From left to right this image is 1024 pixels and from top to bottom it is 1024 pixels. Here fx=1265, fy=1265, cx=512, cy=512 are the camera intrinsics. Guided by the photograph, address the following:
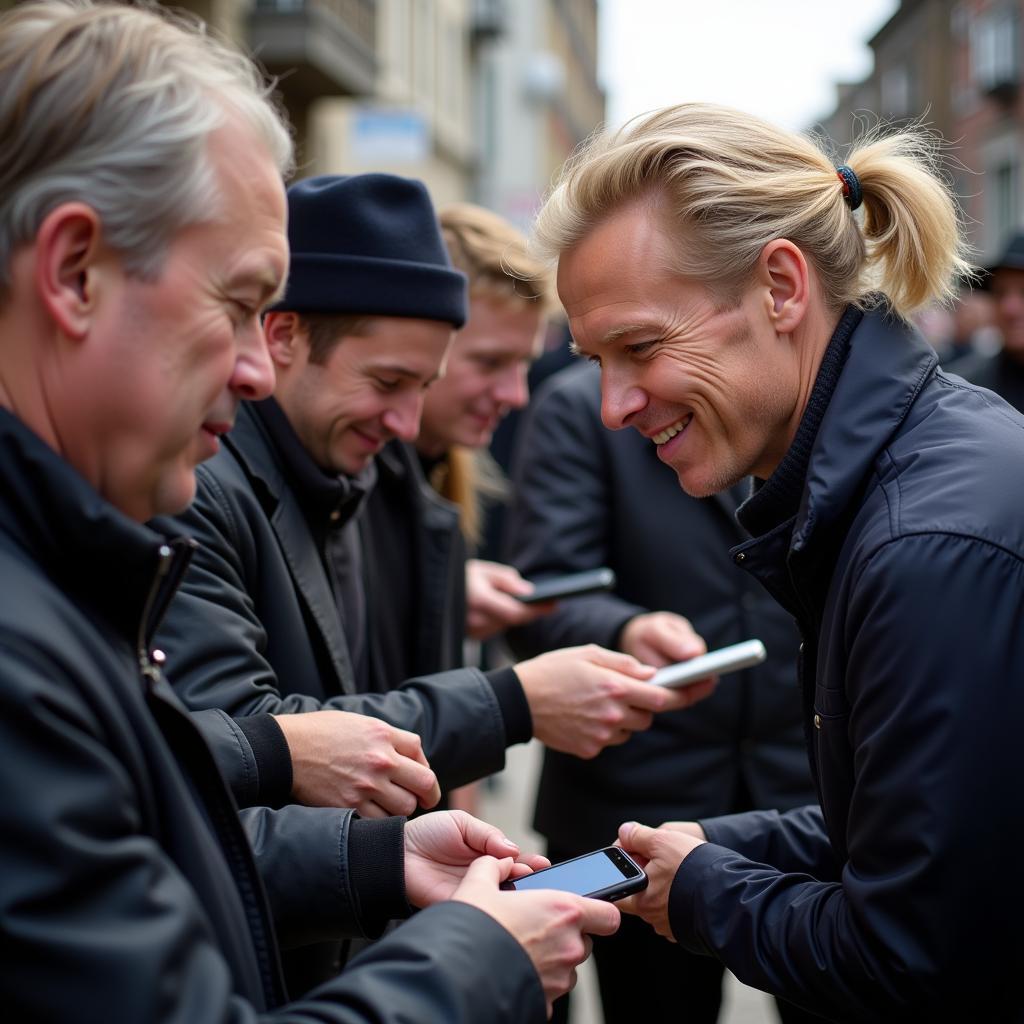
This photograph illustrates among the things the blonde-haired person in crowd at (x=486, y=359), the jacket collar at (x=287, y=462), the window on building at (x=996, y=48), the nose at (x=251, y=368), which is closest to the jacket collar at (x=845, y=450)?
the nose at (x=251, y=368)

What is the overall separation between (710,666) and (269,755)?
1061mm

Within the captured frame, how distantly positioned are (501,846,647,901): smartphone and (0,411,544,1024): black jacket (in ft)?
1.21

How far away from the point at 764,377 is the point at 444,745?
3.04 ft

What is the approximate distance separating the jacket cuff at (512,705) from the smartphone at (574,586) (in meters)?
0.69

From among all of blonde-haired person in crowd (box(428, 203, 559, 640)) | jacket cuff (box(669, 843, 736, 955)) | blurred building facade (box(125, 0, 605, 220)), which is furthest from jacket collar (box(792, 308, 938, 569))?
blonde-haired person in crowd (box(428, 203, 559, 640))

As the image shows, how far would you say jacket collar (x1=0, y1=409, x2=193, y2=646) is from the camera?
4.11 feet

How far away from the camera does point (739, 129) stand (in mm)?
2076

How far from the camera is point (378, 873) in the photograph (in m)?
1.90

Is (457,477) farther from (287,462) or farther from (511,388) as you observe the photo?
(287,462)

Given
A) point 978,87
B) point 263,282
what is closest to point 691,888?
point 263,282

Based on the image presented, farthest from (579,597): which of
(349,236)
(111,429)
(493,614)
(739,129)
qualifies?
(111,429)

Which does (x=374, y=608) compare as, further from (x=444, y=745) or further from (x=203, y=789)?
(x=203, y=789)

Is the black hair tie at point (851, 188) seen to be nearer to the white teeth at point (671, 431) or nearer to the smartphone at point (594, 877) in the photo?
the white teeth at point (671, 431)

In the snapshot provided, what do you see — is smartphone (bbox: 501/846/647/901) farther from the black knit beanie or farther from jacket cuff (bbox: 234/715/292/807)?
the black knit beanie
